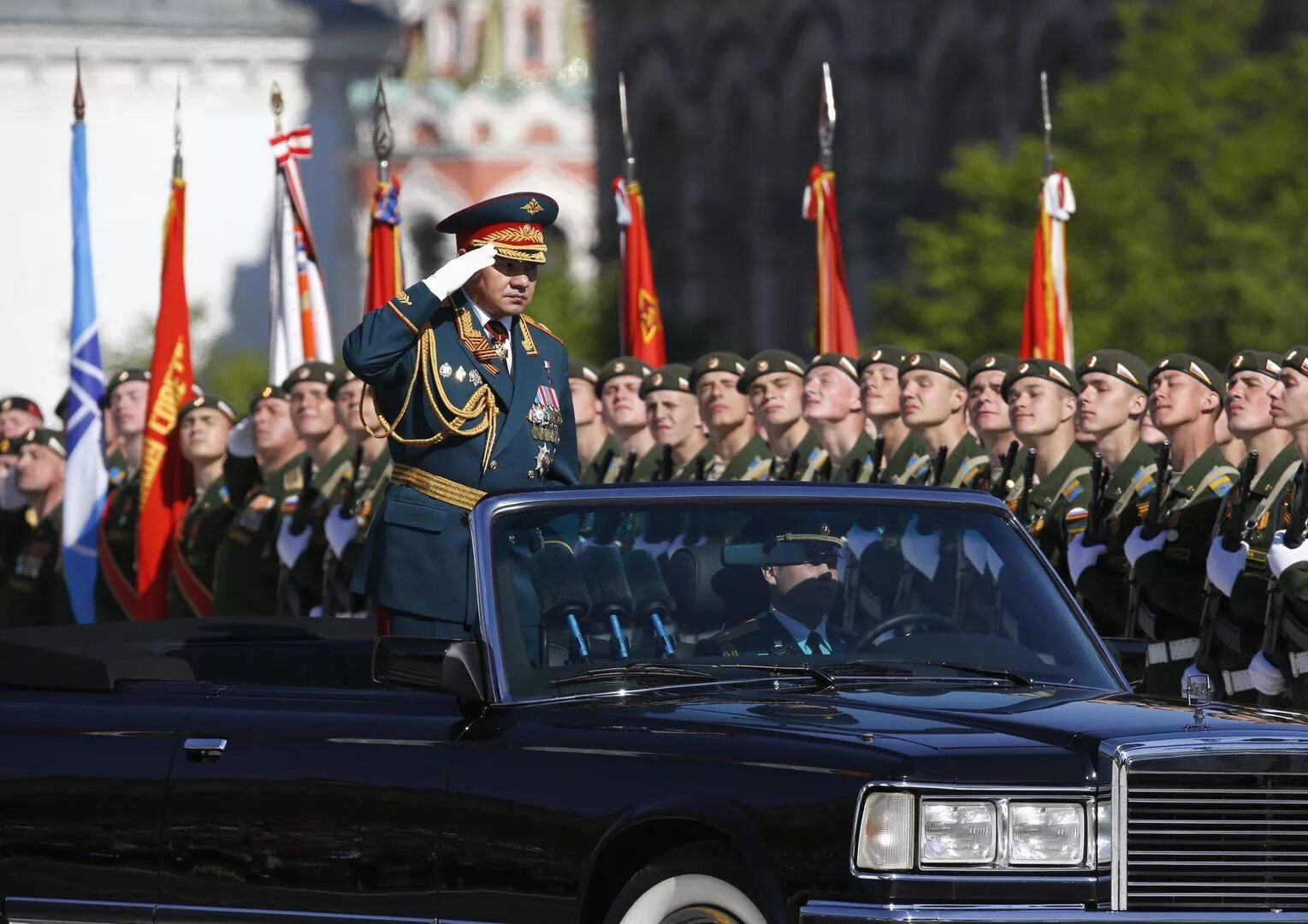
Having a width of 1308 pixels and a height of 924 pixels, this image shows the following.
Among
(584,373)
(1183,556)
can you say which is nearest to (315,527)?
(584,373)

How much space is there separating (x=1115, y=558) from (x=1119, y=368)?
28.4 inches

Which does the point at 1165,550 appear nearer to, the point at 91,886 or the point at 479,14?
the point at 91,886

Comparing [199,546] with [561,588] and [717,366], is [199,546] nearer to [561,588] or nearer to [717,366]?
[717,366]

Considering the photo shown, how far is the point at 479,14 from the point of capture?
112438 millimetres

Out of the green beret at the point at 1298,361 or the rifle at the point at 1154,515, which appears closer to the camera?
the green beret at the point at 1298,361

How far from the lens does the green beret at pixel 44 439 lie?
18469mm

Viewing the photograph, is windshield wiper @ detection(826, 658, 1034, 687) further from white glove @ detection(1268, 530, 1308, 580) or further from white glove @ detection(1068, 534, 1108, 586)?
white glove @ detection(1068, 534, 1108, 586)

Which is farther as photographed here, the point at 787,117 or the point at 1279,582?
the point at 787,117

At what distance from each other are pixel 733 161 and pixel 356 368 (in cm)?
6121

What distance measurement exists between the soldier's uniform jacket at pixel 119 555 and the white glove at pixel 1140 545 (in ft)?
23.5

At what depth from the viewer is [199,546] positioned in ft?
54.8

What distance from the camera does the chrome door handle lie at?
8328 mm

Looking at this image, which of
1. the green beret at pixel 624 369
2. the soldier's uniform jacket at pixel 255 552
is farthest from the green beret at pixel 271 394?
the green beret at pixel 624 369

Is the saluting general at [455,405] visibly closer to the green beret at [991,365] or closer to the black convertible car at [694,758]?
the black convertible car at [694,758]
